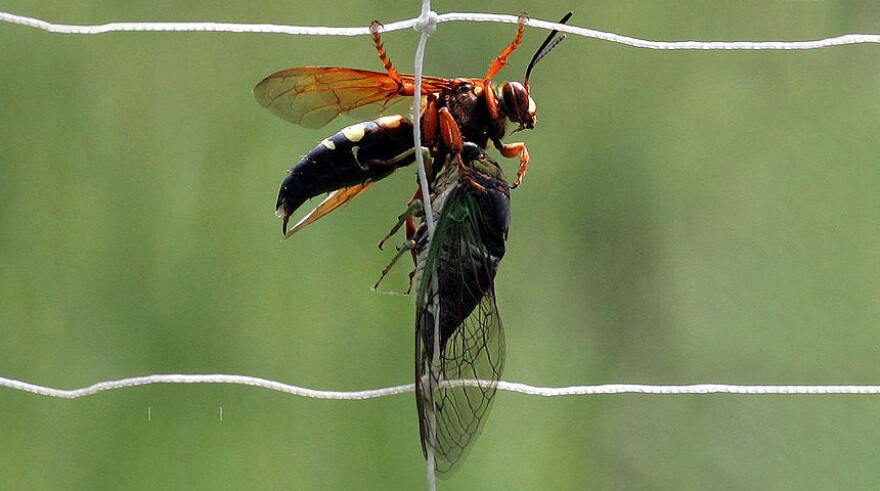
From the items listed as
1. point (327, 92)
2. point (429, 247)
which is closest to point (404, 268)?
point (327, 92)

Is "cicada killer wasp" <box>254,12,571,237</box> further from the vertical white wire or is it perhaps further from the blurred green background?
the blurred green background

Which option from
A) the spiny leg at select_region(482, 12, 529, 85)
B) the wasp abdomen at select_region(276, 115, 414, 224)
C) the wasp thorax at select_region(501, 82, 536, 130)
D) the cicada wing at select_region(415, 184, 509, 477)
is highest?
the spiny leg at select_region(482, 12, 529, 85)

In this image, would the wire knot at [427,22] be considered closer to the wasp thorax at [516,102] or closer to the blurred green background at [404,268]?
the wasp thorax at [516,102]

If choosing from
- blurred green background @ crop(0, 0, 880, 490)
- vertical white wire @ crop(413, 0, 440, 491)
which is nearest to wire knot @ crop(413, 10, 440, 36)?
vertical white wire @ crop(413, 0, 440, 491)

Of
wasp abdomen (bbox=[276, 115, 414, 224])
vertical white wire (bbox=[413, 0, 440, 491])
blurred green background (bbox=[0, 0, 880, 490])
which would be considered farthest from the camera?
blurred green background (bbox=[0, 0, 880, 490])

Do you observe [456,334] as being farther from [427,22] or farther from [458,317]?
[427,22]

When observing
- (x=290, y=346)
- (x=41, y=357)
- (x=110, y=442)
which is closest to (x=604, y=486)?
(x=290, y=346)

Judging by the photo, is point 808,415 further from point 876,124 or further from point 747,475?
point 876,124
